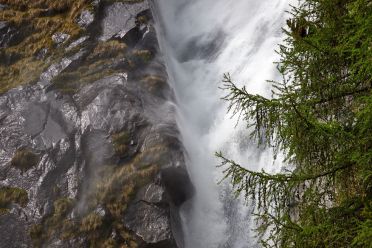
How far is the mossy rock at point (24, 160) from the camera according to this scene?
31.6ft

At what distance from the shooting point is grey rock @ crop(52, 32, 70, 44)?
39.0ft

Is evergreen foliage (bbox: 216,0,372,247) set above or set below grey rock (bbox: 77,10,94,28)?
below

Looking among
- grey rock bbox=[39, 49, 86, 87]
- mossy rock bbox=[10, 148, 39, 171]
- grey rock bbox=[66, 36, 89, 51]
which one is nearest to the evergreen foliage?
mossy rock bbox=[10, 148, 39, 171]

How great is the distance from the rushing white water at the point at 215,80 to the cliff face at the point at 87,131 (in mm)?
714

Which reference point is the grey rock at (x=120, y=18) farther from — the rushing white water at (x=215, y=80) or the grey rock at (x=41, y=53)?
the grey rock at (x=41, y=53)

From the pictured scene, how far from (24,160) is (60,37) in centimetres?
410

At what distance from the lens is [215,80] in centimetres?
1275

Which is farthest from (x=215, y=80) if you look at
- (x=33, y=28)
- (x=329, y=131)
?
(x=329, y=131)

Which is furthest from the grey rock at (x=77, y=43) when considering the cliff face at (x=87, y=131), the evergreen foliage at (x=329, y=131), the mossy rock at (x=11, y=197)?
the evergreen foliage at (x=329, y=131)

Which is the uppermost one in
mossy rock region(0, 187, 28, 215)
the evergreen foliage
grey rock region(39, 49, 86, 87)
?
grey rock region(39, 49, 86, 87)

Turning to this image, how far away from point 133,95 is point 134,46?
195 centimetres

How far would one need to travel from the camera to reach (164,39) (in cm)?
1423

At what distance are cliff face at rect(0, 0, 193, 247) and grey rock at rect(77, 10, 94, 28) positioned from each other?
32mm

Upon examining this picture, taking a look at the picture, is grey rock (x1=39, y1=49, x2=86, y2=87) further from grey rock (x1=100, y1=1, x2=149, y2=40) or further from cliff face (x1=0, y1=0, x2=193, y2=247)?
grey rock (x1=100, y1=1, x2=149, y2=40)
